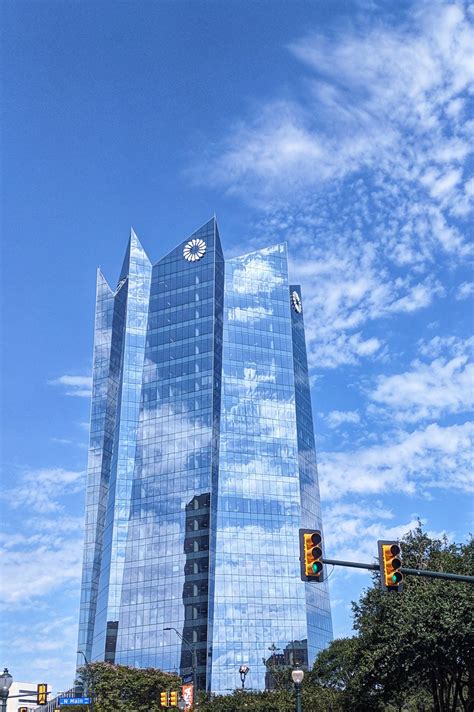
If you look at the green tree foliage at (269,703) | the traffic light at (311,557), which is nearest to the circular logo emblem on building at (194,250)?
the green tree foliage at (269,703)

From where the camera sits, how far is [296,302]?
18450cm

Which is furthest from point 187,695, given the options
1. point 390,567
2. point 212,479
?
point 212,479

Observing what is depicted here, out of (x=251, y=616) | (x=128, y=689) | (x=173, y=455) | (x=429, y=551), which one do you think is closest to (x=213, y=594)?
(x=251, y=616)

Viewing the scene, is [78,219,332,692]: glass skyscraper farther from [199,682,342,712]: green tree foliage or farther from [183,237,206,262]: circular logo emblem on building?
[199,682,342,712]: green tree foliage

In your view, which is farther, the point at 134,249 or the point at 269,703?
the point at 134,249

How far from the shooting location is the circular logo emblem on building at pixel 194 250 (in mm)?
A: 177500

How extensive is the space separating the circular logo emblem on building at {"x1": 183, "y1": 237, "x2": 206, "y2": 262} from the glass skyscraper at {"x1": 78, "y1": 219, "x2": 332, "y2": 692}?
27 cm

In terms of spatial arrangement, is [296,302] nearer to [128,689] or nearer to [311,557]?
[128,689]

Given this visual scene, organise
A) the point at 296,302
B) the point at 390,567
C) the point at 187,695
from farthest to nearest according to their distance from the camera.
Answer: the point at 296,302 < the point at 187,695 < the point at 390,567

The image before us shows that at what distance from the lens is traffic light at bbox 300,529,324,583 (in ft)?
77.8

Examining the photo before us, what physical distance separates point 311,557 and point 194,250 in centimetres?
15807

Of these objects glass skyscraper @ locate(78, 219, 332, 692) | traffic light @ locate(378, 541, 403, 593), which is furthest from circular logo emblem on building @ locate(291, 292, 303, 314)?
traffic light @ locate(378, 541, 403, 593)

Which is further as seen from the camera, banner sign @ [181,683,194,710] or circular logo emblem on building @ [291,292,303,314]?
circular logo emblem on building @ [291,292,303,314]

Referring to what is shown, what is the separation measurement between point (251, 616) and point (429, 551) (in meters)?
92.1
